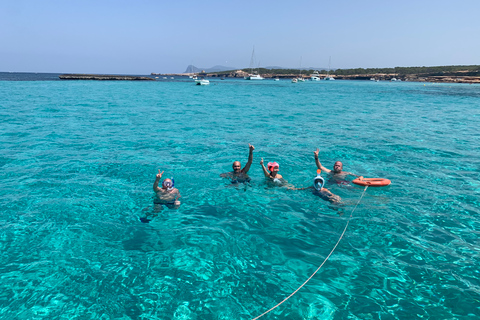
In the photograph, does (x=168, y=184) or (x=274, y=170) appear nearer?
(x=168, y=184)

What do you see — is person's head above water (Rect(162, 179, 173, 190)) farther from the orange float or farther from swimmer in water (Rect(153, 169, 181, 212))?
the orange float

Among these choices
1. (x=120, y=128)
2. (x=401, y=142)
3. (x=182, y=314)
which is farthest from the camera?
(x=120, y=128)

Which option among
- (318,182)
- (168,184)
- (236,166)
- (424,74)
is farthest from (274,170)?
(424,74)

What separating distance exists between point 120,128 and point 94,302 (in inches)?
728

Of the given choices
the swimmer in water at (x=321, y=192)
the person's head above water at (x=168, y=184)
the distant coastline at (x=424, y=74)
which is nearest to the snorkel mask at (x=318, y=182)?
the swimmer in water at (x=321, y=192)

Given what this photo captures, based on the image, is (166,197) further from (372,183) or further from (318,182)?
(372,183)

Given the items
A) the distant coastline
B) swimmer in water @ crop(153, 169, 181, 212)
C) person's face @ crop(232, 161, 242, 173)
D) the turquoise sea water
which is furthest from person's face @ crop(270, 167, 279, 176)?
the distant coastline

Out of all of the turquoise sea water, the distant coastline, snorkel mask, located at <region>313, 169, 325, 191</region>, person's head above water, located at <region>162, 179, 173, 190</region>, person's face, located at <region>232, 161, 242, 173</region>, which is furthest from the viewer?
the distant coastline

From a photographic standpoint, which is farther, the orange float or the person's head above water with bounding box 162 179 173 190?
the orange float

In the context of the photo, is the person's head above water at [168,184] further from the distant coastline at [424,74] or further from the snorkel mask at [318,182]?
the distant coastline at [424,74]

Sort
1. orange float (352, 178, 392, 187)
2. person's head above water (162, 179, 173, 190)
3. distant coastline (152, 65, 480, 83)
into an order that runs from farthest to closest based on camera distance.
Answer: distant coastline (152, 65, 480, 83)
orange float (352, 178, 392, 187)
person's head above water (162, 179, 173, 190)

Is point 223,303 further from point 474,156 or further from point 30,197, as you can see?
point 474,156

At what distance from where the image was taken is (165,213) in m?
8.89

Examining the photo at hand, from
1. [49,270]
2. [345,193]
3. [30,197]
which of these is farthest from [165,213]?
[345,193]
